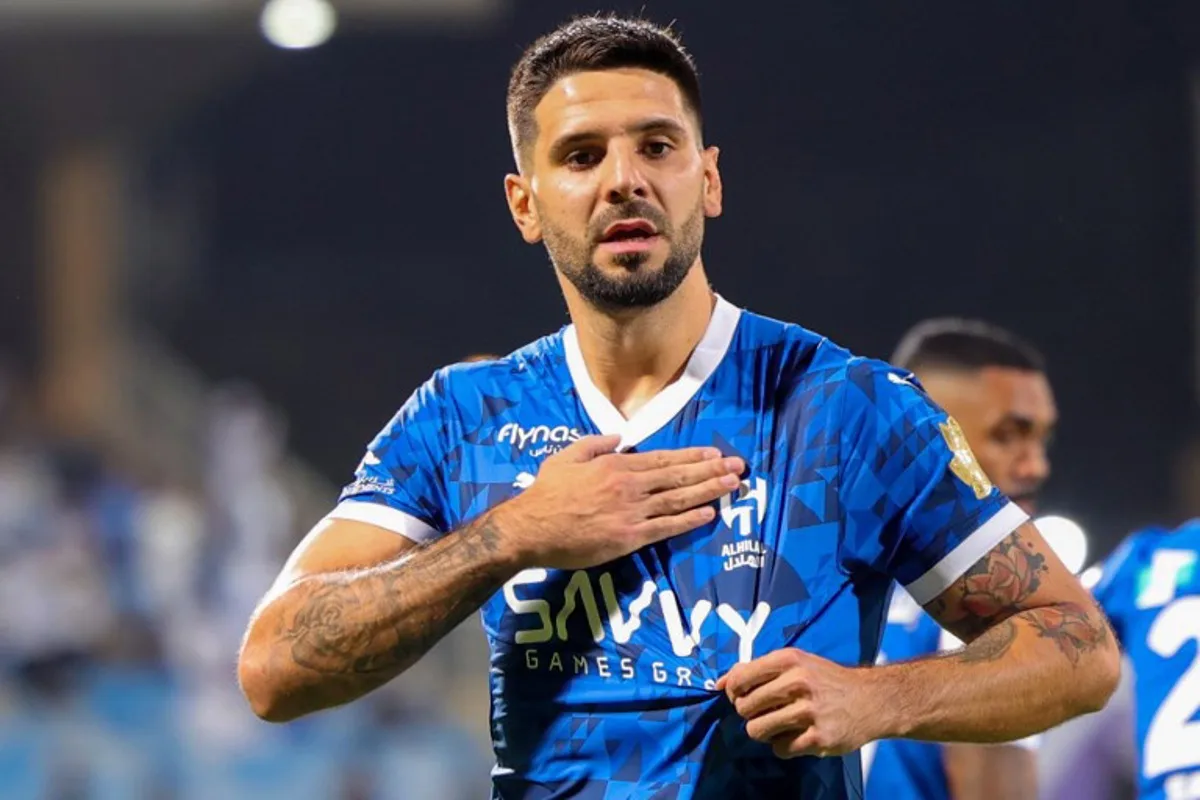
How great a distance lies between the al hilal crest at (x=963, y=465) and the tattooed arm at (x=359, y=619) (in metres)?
0.55

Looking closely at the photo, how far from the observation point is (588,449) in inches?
80.4

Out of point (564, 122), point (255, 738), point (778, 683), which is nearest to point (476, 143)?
point (255, 738)

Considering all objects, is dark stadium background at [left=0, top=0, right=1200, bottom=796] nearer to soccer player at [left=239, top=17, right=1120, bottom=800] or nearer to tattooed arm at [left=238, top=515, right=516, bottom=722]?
soccer player at [left=239, top=17, right=1120, bottom=800]

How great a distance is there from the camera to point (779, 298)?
293 inches

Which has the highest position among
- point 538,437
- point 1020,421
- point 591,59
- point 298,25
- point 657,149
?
point 298,25

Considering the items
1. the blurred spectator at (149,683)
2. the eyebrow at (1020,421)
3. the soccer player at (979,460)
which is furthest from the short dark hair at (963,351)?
the blurred spectator at (149,683)

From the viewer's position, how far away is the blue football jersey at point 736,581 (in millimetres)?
1984

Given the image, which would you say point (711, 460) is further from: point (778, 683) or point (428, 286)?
point (428, 286)

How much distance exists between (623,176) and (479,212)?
6431 mm

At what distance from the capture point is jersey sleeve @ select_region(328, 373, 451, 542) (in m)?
2.20

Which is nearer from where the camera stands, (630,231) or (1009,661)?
(1009,661)

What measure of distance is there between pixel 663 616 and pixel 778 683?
0.30m

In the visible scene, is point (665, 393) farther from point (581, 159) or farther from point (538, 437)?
point (581, 159)

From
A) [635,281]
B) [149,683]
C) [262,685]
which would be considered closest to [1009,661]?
[635,281]
